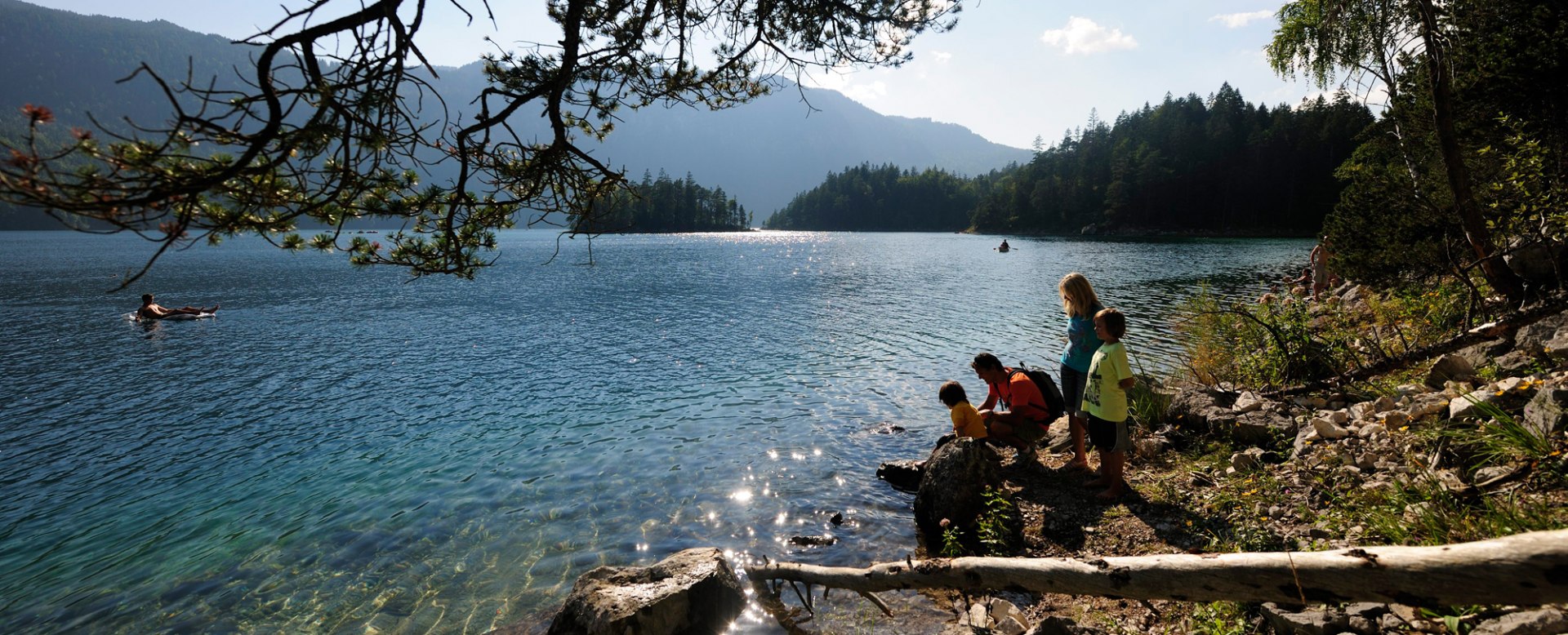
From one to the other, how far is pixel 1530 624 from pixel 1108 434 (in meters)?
4.22

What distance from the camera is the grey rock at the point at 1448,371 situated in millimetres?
7630

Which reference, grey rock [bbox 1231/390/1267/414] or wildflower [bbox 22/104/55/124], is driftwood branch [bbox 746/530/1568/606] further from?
grey rock [bbox 1231/390/1267/414]

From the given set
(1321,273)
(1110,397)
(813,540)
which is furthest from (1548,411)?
(1321,273)

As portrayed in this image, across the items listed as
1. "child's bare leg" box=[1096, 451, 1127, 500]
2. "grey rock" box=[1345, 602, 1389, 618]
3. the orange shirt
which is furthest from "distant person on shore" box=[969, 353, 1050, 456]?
"grey rock" box=[1345, 602, 1389, 618]

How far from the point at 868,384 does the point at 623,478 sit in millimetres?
7632

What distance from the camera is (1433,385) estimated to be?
7.69 meters

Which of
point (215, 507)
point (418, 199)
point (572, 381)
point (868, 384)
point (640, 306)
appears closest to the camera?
point (418, 199)

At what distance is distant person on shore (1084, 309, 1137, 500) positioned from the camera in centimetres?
732

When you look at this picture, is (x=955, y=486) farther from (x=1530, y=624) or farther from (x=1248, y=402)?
(x=1530, y=624)

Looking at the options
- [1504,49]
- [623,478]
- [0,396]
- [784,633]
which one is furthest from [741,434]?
[0,396]

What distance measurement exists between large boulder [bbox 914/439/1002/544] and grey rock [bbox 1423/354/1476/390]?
5.22 meters

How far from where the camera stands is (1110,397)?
7438mm

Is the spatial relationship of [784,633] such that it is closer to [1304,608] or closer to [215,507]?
[1304,608]

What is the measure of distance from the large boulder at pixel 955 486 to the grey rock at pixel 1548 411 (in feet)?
15.5
